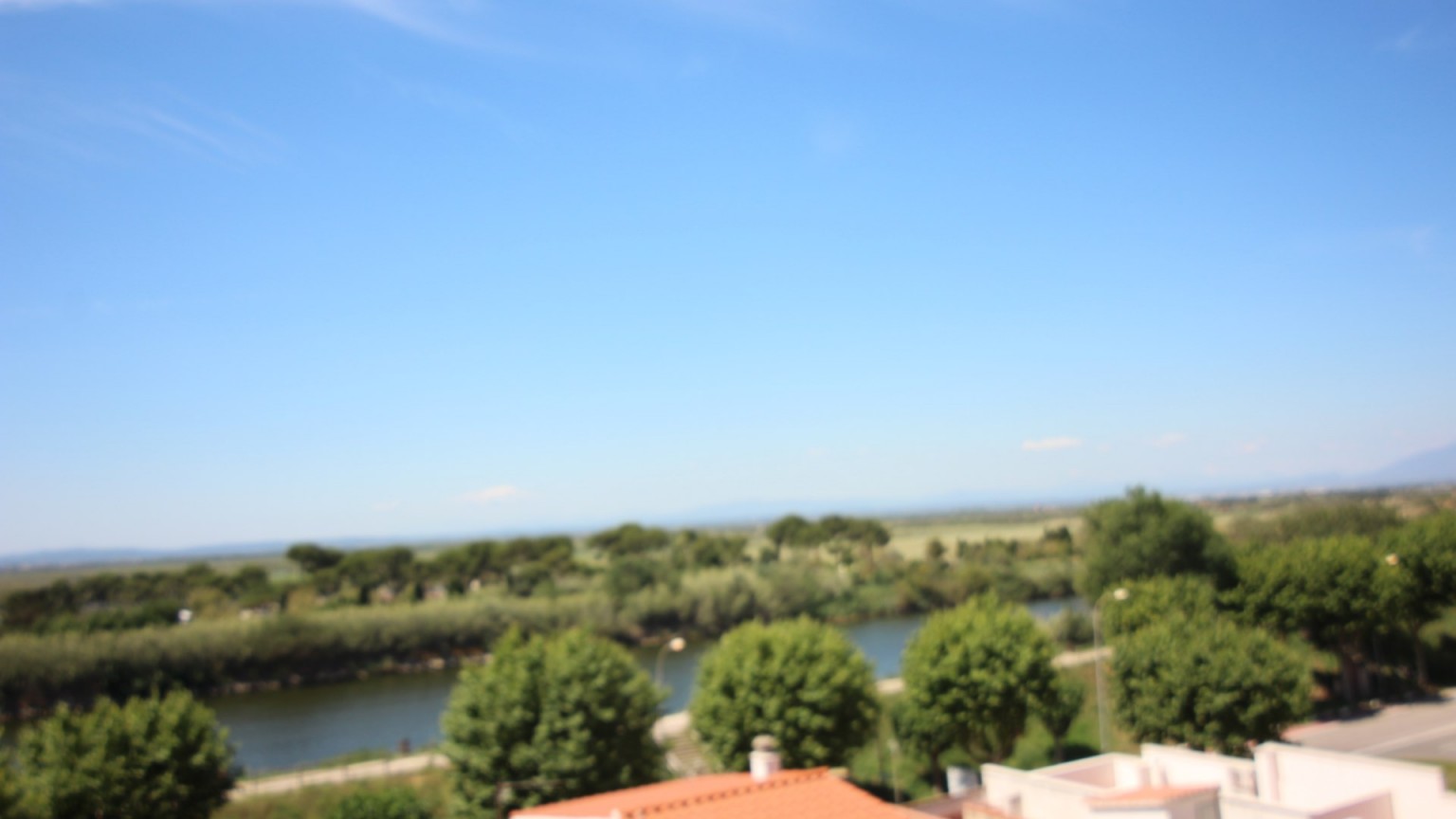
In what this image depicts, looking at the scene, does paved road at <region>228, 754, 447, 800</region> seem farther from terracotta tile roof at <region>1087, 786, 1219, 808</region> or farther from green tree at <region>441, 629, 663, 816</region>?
terracotta tile roof at <region>1087, 786, 1219, 808</region>

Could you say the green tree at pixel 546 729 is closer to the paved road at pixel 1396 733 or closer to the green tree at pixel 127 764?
the green tree at pixel 127 764

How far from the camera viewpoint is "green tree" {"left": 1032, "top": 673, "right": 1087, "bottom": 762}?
19.3 metres

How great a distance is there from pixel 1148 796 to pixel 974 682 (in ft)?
26.3

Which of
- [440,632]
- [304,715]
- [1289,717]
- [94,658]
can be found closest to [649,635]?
[440,632]

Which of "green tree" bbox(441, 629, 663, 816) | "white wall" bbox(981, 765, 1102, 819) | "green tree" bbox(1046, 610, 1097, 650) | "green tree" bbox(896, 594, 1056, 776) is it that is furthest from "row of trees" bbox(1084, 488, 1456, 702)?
"green tree" bbox(441, 629, 663, 816)

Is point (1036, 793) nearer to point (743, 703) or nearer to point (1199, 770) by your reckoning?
point (1199, 770)

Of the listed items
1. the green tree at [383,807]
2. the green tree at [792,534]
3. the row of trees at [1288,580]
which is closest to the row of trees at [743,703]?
the green tree at [383,807]

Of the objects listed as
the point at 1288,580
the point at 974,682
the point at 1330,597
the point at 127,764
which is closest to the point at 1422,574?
the point at 1288,580

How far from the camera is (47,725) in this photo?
1562 centimetres

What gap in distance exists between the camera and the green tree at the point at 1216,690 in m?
17.7

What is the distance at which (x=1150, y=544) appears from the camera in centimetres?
2666

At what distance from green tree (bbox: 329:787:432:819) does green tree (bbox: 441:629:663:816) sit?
96 cm

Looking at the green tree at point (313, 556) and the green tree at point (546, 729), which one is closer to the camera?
the green tree at point (546, 729)

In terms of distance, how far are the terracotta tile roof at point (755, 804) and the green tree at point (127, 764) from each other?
853cm
